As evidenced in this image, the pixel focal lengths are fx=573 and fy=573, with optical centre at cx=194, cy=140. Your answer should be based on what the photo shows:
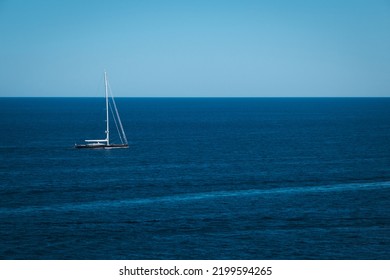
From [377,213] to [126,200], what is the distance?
33.9m

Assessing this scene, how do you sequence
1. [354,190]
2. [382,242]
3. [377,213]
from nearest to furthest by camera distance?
[382,242]
[377,213]
[354,190]

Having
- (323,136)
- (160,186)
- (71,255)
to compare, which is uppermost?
(323,136)

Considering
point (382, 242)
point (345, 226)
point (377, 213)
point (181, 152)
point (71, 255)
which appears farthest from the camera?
point (181, 152)

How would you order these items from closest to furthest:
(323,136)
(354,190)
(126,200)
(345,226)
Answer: (345,226) < (126,200) < (354,190) < (323,136)

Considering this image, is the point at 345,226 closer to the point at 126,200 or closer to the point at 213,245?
the point at 213,245

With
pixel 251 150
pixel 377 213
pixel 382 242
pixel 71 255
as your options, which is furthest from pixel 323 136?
pixel 71 255

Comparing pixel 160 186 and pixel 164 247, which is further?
pixel 160 186

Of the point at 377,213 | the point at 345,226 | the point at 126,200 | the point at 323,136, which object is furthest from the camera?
the point at 323,136

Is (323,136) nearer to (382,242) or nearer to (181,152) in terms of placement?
(181,152)

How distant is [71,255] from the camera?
5806 cm

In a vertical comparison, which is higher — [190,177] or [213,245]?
[190,177]

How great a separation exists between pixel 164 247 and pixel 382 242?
23658mm

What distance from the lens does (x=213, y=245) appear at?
60.9 meters

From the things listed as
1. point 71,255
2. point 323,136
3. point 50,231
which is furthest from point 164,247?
point 323,136
